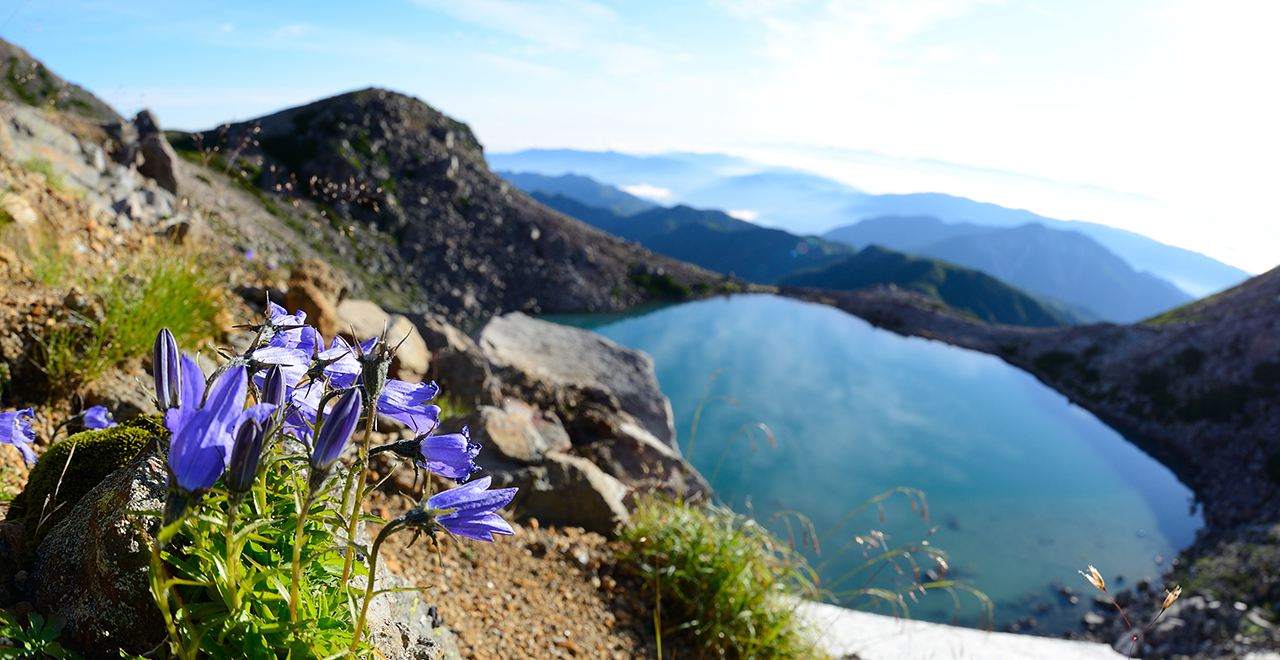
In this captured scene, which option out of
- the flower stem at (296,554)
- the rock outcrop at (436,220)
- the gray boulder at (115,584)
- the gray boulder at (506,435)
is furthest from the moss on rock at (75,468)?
the rock outcrop at (436,220)

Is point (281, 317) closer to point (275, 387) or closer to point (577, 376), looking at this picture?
point (275, 387)

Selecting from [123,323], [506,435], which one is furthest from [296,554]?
[506,435]

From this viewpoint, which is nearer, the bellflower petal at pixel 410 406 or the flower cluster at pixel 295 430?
the flower cluster at pixel 295 430

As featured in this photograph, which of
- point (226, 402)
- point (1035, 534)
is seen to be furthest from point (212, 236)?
point (1035, 534)

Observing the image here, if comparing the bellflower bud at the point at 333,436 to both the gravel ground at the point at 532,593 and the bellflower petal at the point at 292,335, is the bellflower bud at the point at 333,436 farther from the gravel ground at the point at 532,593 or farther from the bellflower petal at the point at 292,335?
the gravel ground at the point at 532,593

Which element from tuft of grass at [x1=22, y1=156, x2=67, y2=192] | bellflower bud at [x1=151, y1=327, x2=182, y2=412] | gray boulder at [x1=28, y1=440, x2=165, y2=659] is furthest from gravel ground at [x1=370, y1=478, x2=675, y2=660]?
tuft of grass at [x1=22, y1=156, x2=67, y2=192]
